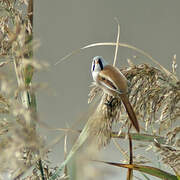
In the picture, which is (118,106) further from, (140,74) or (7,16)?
(7,16)

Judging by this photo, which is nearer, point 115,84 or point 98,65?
point 115,84

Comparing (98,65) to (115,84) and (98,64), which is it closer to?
(98,64)

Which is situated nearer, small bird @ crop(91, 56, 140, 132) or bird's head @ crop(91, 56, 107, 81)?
small bird @ crop(91, 56, 140, 132)

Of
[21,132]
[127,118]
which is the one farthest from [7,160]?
[127,118]

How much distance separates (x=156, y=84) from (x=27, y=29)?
10.5 inches

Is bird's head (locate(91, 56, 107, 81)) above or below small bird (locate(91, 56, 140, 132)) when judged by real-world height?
above

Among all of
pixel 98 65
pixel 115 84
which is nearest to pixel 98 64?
pixel 98 65

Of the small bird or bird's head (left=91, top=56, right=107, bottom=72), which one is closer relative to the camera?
the small bird

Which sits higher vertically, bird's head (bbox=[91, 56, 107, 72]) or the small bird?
bird's head (bbox=[91, 56, 107, 72])

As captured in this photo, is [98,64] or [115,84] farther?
[98,64]

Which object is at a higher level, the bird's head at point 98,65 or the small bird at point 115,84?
the bird's head at point 98,65

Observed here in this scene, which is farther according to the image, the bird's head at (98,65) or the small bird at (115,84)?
the bird's head at (98,65)

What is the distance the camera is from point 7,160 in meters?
0.44

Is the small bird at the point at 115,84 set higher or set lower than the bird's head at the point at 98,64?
lower
